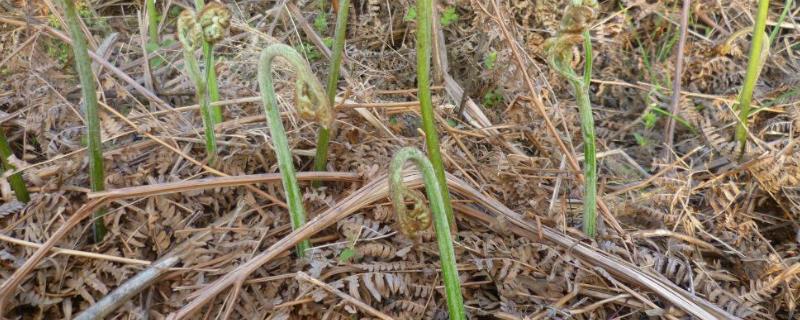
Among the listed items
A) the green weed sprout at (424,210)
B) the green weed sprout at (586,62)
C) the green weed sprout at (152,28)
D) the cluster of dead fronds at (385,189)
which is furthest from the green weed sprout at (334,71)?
the green weed sprout at (152,28)

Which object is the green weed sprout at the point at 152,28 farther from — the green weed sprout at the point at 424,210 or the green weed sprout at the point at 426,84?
the green weed sprout at the point at 424,210

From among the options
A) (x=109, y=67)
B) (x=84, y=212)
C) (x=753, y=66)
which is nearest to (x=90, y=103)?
(x=84, y=212)

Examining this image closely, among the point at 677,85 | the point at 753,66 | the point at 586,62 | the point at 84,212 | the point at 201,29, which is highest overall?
the point at 201,29

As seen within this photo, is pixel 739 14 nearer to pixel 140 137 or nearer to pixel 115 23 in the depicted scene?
pixel 140 137

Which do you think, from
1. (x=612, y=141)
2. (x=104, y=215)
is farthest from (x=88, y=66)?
(x=612, y=141)

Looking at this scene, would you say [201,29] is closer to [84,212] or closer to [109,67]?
[84,212]

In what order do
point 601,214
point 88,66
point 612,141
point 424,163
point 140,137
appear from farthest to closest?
point 612,141, point 140,137, point 601,214, point 88,66, point 424,163

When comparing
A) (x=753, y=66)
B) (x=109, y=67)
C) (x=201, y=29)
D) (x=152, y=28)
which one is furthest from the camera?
(x=152, y=28)
